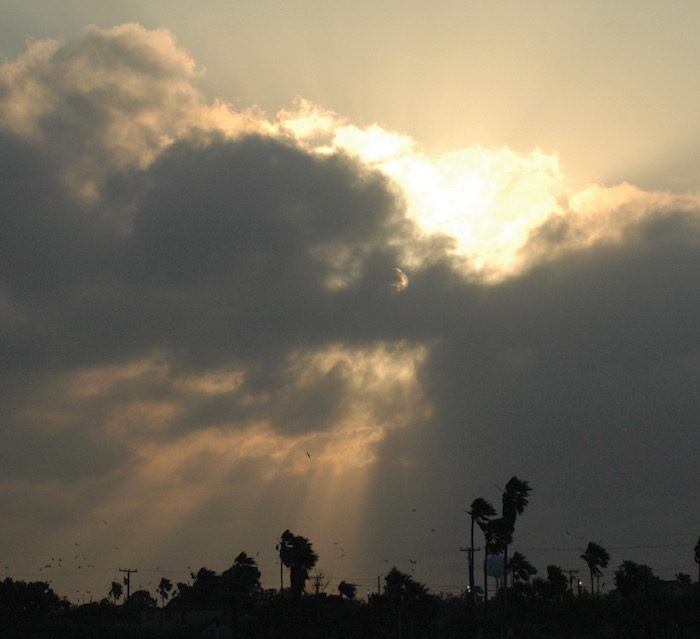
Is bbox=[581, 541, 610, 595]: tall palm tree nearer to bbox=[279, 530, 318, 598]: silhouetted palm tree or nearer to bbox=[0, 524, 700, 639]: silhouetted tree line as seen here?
bbox=[0, 524, 700, 639]: silhouetted tree line

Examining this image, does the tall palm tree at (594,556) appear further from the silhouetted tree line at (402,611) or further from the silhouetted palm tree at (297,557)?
the silhouetted palm tree at (297,557)

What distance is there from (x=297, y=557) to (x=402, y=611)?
17.5 meters

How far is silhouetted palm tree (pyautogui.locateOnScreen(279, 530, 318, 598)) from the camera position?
107562 millimetres

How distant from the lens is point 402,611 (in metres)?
118

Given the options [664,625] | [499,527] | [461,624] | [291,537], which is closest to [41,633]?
[291,537]

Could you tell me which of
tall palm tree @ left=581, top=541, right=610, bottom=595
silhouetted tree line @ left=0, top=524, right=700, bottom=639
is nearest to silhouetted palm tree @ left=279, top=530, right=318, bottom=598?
silhouetted tree line @ left=0, top=524, right=700, bottom=639

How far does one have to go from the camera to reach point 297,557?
10750 centimetres

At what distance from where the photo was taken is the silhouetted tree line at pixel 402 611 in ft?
355

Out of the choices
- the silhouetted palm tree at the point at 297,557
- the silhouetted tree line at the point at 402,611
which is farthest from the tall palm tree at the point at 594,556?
the silhouetted palm tree at the point at 297,557

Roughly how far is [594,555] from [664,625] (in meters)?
55.7

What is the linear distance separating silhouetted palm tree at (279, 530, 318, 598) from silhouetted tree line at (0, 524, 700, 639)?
0.11 m

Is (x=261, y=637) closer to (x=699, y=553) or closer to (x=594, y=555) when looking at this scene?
(x=699, y=553)

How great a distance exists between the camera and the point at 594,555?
16450cm

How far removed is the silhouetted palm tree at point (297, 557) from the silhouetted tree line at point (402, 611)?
11 cm
